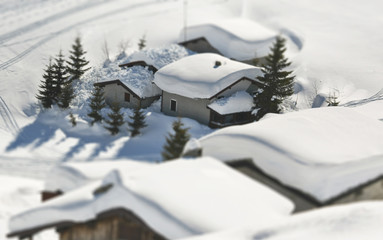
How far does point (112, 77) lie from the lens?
1447 inches

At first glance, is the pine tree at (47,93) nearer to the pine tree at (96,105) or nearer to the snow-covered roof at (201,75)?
the pine tree at (96,105)

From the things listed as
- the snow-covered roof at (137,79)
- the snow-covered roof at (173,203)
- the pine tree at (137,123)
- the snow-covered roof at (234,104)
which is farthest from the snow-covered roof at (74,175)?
the snow-covered roof at (137,79)

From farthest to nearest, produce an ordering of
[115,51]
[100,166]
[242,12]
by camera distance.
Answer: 1. [242,12]
2. [115,51]
3. [100,166]

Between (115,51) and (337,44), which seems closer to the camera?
(115,51)

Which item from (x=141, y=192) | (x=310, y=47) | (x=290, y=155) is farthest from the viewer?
(x=310, y=47)

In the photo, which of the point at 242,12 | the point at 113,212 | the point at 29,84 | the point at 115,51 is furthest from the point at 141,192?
the point at 242,12

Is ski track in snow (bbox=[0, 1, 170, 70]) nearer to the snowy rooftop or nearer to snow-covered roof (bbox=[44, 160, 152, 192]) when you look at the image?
the snowy rooftop

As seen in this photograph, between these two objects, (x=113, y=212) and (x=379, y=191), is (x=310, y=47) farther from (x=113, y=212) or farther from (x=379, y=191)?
(x=113, y=212)

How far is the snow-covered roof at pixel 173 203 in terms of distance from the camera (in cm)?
1124

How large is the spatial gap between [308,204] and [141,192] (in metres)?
5.72

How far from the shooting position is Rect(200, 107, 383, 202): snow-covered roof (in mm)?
15219

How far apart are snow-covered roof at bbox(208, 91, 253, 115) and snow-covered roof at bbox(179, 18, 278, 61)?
385 inches

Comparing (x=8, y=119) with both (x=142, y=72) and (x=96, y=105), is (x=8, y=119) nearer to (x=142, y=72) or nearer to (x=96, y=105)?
(x=96, y=105)

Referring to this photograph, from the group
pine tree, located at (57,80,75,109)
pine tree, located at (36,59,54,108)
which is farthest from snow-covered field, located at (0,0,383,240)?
pine tree, located at (57,80,75,109)
